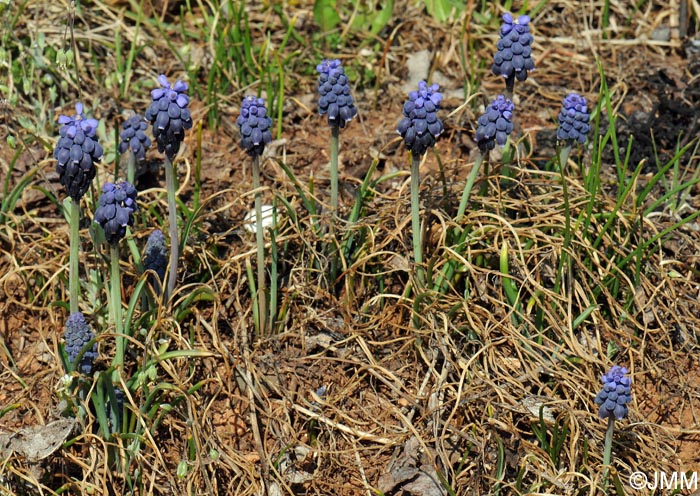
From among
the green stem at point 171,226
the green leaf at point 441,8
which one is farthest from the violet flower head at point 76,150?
the green leaf at point 441,8

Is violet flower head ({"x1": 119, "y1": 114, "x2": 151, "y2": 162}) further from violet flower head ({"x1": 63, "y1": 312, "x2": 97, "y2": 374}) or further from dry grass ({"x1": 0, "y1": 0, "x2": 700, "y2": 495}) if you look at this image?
violet flower head ({"x1": 63, "y1": 312, "x2": 97, "y2": 374})

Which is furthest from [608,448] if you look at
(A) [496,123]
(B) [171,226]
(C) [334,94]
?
(B) [171,226]

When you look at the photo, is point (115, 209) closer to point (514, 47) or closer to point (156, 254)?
point (156, 254)

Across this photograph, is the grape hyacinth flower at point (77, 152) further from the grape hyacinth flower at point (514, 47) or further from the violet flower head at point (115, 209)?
the grape hyacinth flower at point (514, 47)

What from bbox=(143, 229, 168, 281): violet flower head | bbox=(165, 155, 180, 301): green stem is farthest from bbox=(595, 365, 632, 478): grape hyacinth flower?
bbox=(143, 229, 168, 281): violet flower head

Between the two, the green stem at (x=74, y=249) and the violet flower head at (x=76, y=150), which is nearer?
the violet flower head at (x=76, y=150)

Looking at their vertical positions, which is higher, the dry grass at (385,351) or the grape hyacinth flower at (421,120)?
the grape hyacinth flower at (421,120)
